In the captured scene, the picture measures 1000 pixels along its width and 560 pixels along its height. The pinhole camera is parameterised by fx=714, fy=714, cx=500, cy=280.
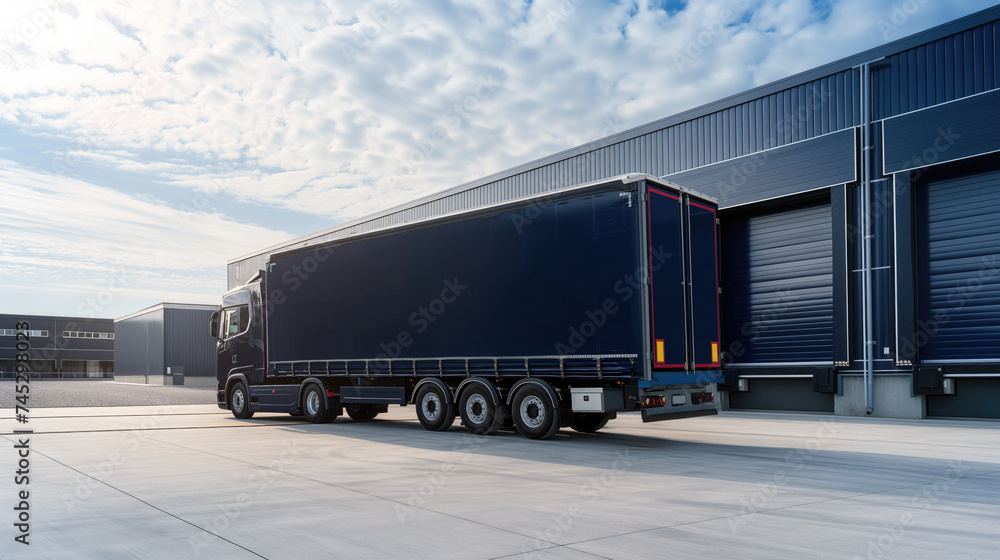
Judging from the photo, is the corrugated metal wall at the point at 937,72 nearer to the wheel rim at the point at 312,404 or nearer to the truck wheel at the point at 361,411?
the truck wheel at the point at 361,411

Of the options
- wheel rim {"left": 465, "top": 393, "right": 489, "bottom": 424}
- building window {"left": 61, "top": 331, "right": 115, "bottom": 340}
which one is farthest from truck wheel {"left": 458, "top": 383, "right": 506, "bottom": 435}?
building window {"left": 61, "top": 331, "right": 115, "bottom": 340}

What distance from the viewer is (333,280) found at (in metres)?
15.4

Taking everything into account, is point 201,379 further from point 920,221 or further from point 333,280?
point 920,221

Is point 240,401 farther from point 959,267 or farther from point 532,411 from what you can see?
point 959,267

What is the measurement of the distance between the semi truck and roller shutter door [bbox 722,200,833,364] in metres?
8.80

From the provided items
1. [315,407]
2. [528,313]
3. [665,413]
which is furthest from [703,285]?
[315,407]

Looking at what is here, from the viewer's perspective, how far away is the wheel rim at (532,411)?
11.7 meters

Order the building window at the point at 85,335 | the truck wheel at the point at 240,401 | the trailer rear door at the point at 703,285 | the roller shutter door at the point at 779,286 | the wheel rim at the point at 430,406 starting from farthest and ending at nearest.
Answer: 1. the building window at the point at 85,335
2. the roller shutter door at the point at 779,286
3. the truck wheel at the point at 240,401
4. the wheel rim at the point at 430,406
5. the trailer rear door at the point at 703,285

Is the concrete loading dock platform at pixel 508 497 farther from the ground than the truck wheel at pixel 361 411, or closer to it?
farther from the ground

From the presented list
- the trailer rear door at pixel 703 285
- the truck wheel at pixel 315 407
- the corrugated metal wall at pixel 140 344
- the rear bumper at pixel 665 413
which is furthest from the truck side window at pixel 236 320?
the corrugated metal wall at pixel 140 344

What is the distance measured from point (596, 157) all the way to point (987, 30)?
11803 millimetres

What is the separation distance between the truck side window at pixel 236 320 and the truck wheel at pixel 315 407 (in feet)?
8.50

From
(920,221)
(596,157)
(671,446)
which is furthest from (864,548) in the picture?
(596,157)

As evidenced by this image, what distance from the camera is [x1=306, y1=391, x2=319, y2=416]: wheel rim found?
15.9m
